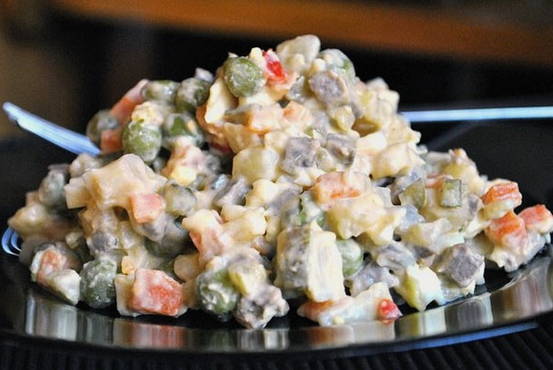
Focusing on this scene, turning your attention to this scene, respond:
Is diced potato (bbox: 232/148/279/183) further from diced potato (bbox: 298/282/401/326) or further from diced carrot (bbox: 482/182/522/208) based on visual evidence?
diced carrot (bbox: 482/182/522/208)

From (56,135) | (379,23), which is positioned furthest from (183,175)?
(379,23)

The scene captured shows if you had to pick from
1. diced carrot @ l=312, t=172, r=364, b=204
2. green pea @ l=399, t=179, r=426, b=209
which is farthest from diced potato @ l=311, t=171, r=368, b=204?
green pea @ l=399, t=179, r=426, b=209

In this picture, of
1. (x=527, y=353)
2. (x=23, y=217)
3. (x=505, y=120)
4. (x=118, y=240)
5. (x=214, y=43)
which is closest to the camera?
(x=527, y=353)

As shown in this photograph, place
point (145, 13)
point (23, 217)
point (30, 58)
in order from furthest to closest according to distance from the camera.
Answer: point (30, 58), point (145, 13), point (23, 217)

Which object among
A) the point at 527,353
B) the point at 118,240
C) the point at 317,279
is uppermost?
the point at 118,240

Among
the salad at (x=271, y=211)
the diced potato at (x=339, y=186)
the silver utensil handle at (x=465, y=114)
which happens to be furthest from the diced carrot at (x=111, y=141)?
the silver utensil handle at (x=465, y=114)

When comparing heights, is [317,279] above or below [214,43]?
below

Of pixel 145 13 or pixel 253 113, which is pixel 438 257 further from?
pixel 145 13

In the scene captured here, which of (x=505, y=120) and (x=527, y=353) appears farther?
(x=505, y=120)

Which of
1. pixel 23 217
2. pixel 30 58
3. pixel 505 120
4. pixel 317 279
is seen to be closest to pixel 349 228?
pixel 317 279
